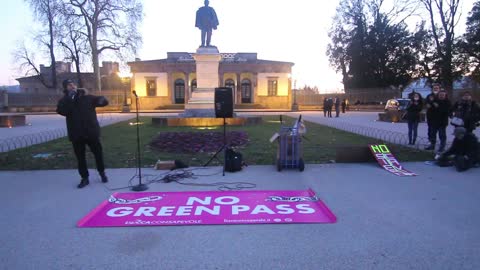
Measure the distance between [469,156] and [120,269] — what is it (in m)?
7.72

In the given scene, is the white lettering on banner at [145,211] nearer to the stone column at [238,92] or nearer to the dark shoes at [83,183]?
the dark shoes at [83,183]

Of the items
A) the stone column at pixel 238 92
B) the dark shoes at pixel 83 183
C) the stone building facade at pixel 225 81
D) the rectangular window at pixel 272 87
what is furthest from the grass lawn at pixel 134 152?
the rectangular window at pixel 272 87

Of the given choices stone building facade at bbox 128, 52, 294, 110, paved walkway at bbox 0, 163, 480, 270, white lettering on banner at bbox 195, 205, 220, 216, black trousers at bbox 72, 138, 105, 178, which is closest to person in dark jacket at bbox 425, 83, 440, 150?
paved walkway at bbox 0, 163, 480, 270

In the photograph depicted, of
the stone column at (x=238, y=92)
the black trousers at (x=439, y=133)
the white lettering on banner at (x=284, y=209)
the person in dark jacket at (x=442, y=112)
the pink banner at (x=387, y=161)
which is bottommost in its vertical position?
the white lettering on banner at (x=284, y=209)

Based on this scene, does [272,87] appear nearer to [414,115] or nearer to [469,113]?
[414,115]

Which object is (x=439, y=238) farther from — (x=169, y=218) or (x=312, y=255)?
(x=169, y=218)

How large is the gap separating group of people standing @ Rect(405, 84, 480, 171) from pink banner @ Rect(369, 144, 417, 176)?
1087 millimetres

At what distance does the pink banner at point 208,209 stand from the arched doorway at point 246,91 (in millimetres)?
46431

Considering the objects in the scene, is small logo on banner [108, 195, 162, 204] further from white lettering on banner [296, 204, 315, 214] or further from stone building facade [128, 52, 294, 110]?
stone building facade [128, 52, 294, 110]

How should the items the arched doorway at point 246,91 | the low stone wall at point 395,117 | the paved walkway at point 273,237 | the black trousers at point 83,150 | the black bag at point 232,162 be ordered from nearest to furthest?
the paved walkway at point 273,237 < the black trousers at point 83,150 < the black bag at point 232,162 < the low stone wall at point 395,117 < the arched doorway at point 246,91

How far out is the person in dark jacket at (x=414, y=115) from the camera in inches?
452

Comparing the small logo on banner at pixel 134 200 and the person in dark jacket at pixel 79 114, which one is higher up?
the person in dark jacket at pixel 79 114

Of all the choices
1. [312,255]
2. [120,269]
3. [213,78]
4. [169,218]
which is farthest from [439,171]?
[213,78]

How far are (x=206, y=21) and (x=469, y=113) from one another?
641 inches
